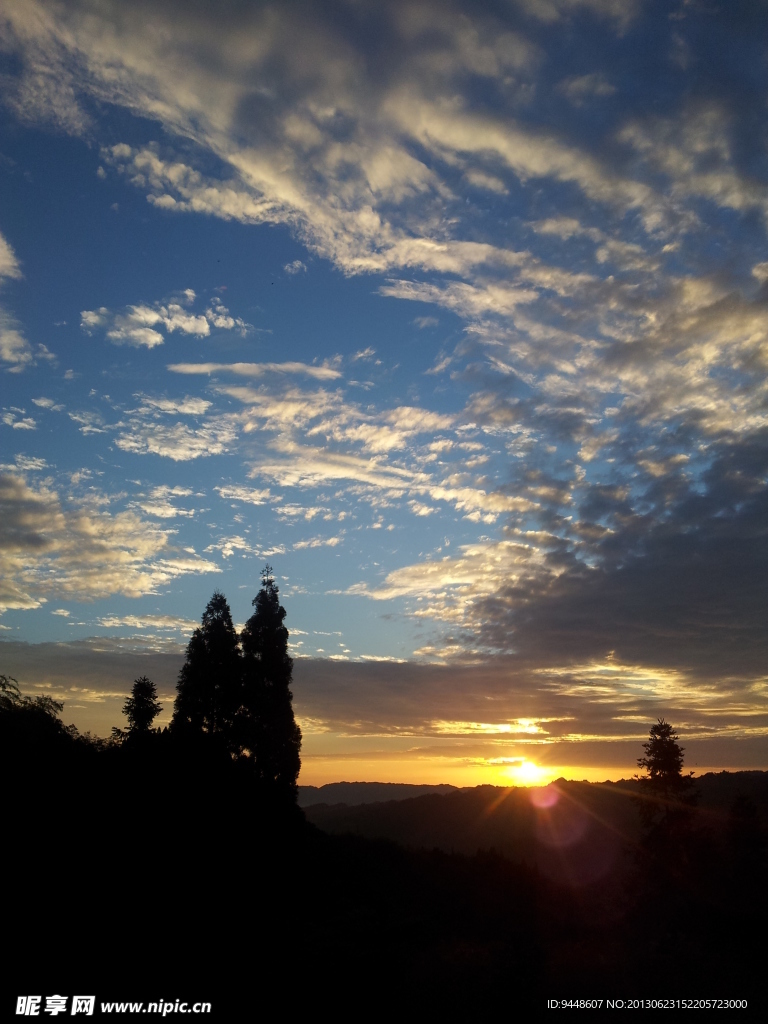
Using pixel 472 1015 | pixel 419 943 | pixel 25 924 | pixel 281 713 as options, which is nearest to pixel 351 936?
pixel 419 943

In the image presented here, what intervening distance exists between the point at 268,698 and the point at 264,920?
17326 mm

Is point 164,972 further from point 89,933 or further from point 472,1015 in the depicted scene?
point 472,1015

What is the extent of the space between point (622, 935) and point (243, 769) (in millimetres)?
15075

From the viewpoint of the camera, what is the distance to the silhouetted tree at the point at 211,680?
34375mm

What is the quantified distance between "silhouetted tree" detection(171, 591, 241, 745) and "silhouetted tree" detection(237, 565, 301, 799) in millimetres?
636

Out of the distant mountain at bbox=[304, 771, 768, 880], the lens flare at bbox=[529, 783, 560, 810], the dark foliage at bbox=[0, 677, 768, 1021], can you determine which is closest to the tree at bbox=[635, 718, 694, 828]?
the dark foliage at bbox=[0, 677, 768, 1021]

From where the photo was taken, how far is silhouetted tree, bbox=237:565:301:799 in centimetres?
3444

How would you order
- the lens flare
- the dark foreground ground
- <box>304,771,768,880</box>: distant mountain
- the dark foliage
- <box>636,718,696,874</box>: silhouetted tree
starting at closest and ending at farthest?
the dark foreground ground, the dark foliage, <box>636,718,696,874</box>: silhouetted tree, <box>304,771,768,880</box>: distant mountain, the lens flare

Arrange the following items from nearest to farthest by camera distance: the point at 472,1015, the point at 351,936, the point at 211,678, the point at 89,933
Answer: the point at 472,1015
the point at 89,933
the point at 351,936
the point at 211,678

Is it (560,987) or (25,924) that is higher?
(25,924)

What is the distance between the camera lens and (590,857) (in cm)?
8600

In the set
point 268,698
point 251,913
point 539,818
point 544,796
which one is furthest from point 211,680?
point 544,796

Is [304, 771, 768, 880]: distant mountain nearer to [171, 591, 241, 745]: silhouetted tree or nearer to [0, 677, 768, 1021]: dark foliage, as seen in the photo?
[171, 591, 241, 745]: silhouetted tree

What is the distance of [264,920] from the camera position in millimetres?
18453
